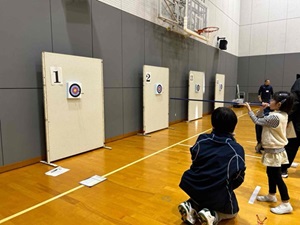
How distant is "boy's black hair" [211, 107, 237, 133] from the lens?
1.47 metres

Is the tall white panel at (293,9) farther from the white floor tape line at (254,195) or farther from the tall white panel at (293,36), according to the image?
the white floor tape line at (254,195)

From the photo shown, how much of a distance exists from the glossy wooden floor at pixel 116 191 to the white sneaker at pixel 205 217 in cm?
23

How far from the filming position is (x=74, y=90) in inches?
124

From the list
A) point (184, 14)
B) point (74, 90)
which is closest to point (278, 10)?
point (184, 14)

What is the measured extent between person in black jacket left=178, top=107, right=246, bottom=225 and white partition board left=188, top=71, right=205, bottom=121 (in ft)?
15.3

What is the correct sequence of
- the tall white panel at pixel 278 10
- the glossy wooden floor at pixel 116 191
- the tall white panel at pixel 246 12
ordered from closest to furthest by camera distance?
Answer: the glossy wooden floor at pixel 116 191, the tall white panel at pixel 278 10, the tall white panel at pixel 246 12

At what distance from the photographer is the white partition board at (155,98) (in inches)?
178

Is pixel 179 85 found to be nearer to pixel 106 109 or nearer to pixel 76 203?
pixel 106 109

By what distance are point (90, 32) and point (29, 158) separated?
2048mm

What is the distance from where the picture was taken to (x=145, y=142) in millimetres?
4047

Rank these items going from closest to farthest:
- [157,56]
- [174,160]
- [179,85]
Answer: [174,160], [157,56], [179,85]

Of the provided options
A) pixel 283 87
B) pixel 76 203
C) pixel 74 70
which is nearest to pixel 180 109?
pixel 74 70

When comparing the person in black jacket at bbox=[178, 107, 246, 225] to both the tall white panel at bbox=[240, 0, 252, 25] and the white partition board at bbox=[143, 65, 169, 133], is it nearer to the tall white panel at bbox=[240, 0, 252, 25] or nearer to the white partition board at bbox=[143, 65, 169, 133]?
the white partition board at bbox=[143, 65, 169, 133]

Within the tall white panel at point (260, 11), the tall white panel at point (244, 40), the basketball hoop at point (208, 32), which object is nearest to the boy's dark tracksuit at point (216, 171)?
the basketball hoop at point (208, 32)
